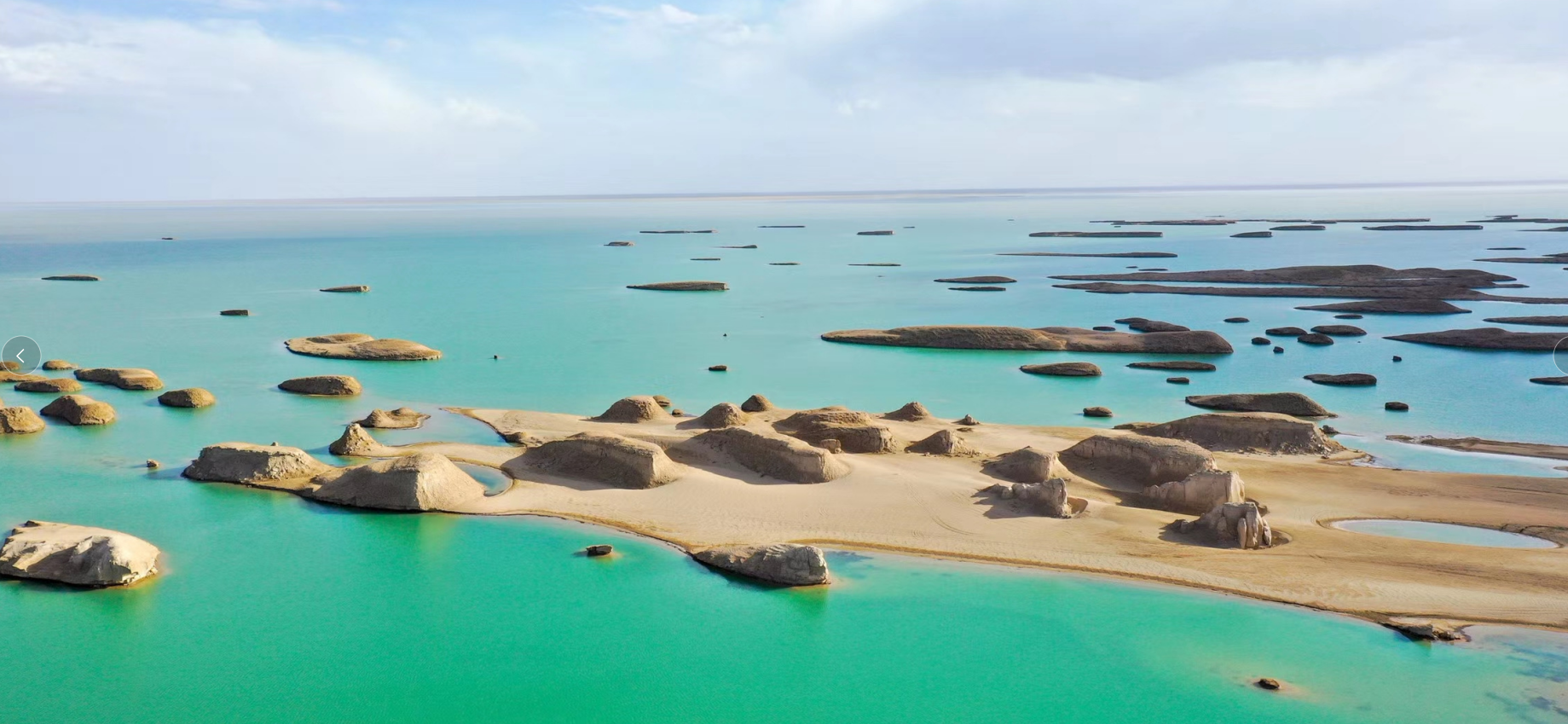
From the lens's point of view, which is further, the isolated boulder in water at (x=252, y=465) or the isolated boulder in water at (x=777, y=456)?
the isolated boulder in water at (x=252, y=465)

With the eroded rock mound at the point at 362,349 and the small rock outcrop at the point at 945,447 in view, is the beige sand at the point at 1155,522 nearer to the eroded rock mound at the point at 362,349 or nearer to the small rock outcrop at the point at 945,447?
the small rock outcrop at the point at 945,447

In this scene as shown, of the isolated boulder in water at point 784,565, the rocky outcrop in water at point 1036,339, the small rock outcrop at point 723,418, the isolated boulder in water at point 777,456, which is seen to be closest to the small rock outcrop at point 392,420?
the small rock outcrop at point 723,418

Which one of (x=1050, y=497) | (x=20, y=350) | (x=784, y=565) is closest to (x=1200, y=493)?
(x=1050, y=497)

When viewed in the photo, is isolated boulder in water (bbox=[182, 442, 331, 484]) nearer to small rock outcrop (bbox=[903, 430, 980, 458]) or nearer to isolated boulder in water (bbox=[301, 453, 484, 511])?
isolated boulder in water (bbox=[301, 453, 484, 511])

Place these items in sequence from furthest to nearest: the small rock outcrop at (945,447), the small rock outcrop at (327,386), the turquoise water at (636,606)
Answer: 1. the small rock outcrop at (327,386)
2. the small rock outcrop at (945,447)
3. the turquoise water at (636,606)

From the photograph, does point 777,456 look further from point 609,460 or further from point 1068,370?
point 1068,370

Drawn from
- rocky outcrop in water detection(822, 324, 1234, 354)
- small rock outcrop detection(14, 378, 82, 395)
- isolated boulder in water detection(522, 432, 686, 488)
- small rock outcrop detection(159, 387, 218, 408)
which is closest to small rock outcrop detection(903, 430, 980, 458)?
isolated boulder in water detection(522, 432, 686, 488)

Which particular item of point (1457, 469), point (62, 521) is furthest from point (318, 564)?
point (1457, 469)
